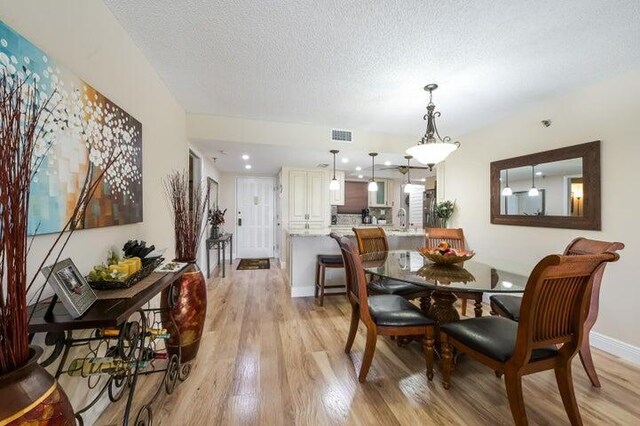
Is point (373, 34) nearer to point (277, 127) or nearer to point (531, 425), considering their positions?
point (277, 127)

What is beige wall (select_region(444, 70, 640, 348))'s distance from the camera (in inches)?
88.0

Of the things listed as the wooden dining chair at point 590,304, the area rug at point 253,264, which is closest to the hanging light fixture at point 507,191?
the wooden dining chair at point 590,304

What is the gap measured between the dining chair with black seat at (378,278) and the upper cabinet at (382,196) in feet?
12.5

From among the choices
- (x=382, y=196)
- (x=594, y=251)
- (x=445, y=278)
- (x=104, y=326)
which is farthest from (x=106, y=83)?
(x=382, y=196)

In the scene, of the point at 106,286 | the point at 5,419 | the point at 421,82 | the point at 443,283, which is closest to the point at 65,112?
the point at 106,286

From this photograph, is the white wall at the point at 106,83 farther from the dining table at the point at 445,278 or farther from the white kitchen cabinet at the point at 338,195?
the white kitchen cabinet at the point at 338,195

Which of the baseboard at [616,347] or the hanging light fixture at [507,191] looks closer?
the baseboard at [616,347]

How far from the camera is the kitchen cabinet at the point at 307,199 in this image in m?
5.31

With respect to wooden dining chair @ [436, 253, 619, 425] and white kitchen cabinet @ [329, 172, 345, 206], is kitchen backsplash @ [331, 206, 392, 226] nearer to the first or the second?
white kitchen cabinet @ [329, 172, 345, 206]

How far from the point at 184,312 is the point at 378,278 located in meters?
2.00

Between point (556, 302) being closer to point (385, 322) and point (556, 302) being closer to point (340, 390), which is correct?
point (385, 322)

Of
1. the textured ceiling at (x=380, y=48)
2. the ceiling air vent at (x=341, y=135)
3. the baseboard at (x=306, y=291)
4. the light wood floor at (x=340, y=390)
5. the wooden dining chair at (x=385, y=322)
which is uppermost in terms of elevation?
the textured ceiling at (x=380, y=48)

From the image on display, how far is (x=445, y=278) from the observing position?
1.95 meters

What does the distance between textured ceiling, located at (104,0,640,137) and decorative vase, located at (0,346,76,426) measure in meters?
1.87
